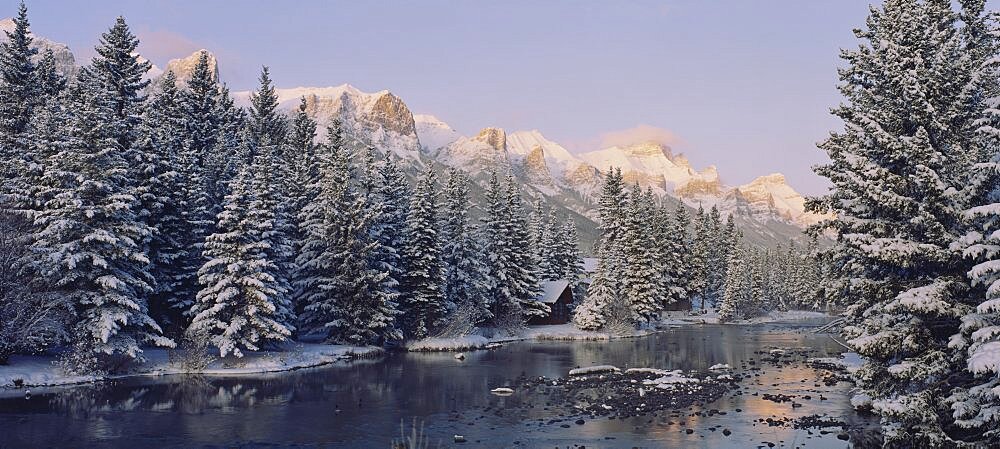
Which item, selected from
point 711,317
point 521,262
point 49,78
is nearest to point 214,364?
point 49,78

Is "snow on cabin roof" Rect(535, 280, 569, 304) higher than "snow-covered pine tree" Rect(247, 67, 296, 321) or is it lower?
lower

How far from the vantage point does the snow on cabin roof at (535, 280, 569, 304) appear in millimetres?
76438

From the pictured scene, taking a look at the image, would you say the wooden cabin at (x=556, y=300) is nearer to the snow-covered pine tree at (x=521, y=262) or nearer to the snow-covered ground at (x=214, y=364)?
the snow-covered pine tree at (x=521, y=262)

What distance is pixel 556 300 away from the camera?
253 ft

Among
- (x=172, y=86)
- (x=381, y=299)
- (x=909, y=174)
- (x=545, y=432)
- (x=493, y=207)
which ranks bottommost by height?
(x=545, y=432)

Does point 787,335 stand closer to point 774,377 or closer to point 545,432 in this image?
point 774,377

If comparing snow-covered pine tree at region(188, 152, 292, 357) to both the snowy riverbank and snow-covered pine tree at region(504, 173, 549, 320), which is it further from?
snow-covered pine tree at region(504, 173, 549, 320)

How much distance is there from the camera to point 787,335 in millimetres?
73750

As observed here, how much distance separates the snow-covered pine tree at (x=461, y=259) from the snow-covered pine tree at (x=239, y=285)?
20.5m

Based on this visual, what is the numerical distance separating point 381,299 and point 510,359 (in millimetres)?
10237

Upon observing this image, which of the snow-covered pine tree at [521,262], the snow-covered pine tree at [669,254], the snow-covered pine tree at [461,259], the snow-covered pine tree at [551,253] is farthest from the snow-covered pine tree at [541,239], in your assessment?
the snow-covered pine tree at [461,259]

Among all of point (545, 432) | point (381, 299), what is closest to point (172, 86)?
point (381, 299)

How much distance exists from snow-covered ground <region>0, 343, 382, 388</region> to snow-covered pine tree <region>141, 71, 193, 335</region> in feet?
9.74

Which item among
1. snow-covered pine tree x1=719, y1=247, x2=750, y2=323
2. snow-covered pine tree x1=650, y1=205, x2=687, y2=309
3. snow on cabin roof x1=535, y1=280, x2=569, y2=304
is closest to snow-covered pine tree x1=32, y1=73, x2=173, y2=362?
snow on cabin roof x1=535, y1=280, x2=569, y2=304
